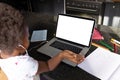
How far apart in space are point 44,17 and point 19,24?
3.58 feet

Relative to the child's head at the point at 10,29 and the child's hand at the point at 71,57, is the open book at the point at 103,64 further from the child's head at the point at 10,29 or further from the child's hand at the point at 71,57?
the child's head at the point at 10,29

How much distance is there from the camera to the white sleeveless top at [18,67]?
889 mm

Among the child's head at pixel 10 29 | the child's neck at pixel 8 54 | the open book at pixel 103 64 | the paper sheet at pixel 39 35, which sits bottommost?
the open book at pixel 103 64

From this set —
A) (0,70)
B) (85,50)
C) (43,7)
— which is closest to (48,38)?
(85,50)

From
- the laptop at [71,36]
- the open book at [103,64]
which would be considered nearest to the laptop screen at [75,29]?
the laptop at [71,36]

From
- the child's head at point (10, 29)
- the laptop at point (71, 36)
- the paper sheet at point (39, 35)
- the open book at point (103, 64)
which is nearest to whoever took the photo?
the child's head at point (10, 29)

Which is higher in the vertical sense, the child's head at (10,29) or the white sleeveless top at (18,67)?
the child's head at (10,29)

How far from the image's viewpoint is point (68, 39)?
136 cm

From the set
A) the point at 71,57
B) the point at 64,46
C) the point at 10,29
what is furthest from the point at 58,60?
the point at 10,29

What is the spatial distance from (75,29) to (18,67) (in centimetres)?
57

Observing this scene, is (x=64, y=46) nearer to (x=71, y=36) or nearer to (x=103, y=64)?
(x=71, y=36)

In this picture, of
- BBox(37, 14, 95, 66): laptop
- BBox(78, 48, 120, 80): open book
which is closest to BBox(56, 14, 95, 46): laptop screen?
BBox(37, 14, 95, 66): laptop

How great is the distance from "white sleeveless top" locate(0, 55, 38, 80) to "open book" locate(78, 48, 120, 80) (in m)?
0.36

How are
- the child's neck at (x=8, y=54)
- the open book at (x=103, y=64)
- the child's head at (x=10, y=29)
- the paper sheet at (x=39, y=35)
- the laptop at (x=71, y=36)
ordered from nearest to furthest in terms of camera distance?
1. the child's head at (x=10, y=29)
2. the child's neck at (x=8, y=54)
3. the open book at (x=103, y=64)
4. the laptop at (x=71, y=36)
5. the paper sheet at (x=39, y=35)
